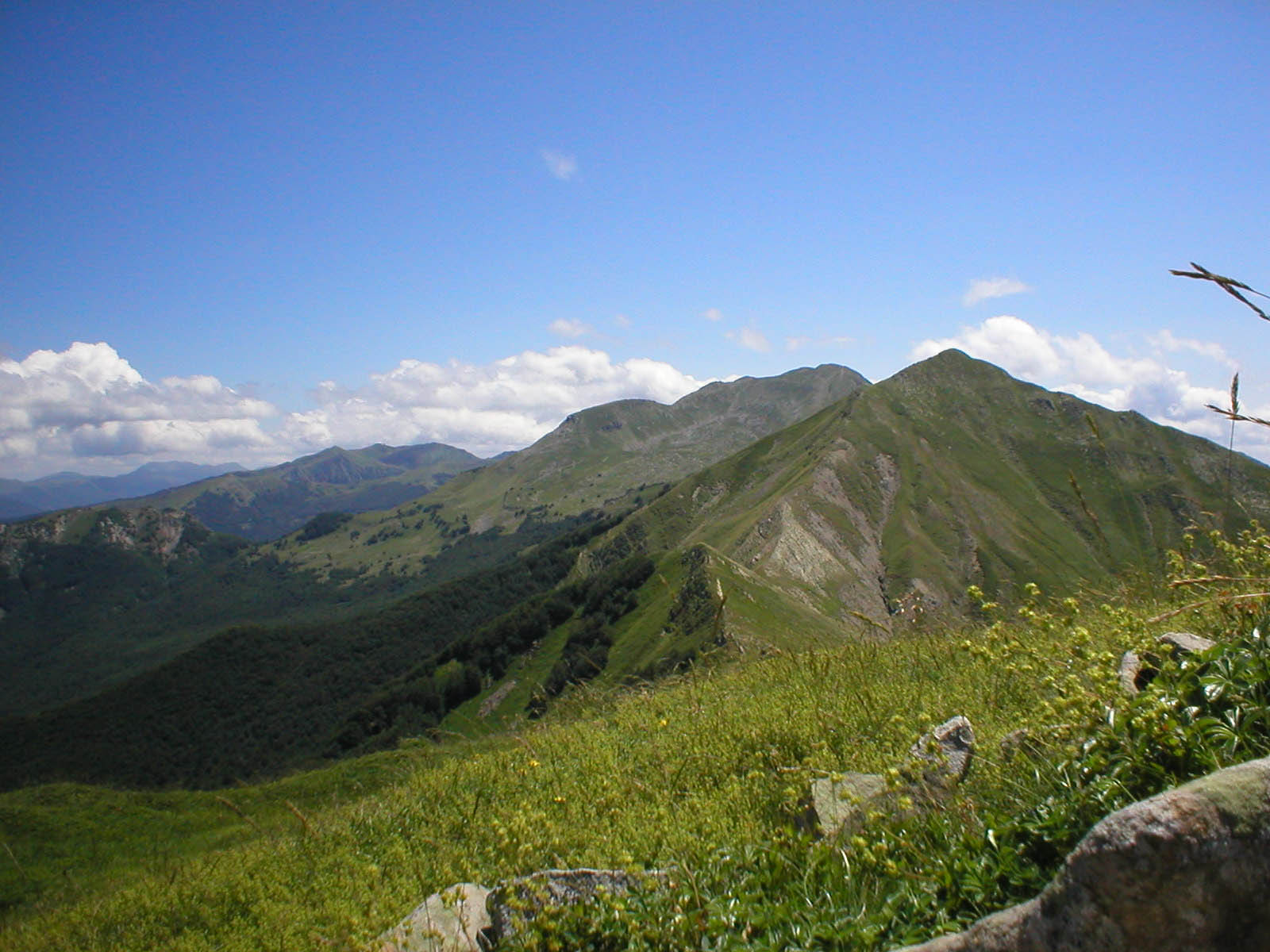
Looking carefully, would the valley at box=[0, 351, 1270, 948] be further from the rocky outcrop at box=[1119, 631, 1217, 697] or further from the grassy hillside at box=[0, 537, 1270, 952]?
the rocky outcrop at box=[1119, 631, 1217, 697]

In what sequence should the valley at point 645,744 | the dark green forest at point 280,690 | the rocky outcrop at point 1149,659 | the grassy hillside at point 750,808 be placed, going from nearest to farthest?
the grassy hillside at point 750,808, the rocky outcrop at point 1149,659, the valley at point 645,744, the dark green forest at point 280,690

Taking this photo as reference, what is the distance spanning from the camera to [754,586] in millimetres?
68188

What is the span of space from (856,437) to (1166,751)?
16543cm

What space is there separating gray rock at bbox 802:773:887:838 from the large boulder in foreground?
131 cm

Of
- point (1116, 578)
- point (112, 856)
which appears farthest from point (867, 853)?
point (112, 856)

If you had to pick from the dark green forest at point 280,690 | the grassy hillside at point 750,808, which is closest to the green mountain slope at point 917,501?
the dark green forest at point 280,690

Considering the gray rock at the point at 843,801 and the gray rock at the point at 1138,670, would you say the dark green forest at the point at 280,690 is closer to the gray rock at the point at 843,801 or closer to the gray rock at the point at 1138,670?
the gray rock at the point at 843,801

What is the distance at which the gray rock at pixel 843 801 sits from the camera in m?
3.90

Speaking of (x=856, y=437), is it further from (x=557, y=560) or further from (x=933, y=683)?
(x=933, y=683)

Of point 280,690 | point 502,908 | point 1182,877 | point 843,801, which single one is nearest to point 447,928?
point 502,908

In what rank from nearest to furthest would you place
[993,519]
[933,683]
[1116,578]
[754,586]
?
[933,683] → [1116,578] → [754,586] → [993,519]

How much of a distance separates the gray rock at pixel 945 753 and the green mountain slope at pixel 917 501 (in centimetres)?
6839

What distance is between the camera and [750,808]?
16.0ft

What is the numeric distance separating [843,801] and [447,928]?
257 centimetres
